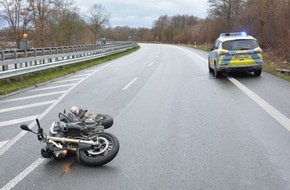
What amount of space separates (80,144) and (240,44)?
11.4m

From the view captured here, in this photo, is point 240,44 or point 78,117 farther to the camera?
point 240,44

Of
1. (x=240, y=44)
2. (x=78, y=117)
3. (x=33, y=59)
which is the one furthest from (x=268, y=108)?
(x=33, y=59)

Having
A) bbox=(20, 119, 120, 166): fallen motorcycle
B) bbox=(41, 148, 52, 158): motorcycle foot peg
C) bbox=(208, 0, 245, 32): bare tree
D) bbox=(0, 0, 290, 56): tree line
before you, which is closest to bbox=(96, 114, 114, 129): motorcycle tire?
bbox=(20, 119, 120, 166): fallen motorcycle

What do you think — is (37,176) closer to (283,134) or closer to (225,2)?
(283,134)

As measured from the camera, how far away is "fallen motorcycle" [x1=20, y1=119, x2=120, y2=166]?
17.2ft

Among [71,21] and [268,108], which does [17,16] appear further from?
[268,108]

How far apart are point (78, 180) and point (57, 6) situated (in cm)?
5798

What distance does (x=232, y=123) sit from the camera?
7477 millimetres

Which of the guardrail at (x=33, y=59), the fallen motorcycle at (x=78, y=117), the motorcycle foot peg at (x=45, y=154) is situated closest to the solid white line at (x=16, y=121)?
the fallen motorcycle at (x=78, y=117)

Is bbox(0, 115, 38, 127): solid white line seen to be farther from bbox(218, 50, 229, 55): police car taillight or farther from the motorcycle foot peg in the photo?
bbox(218, 50, 229, 55): police car taillight

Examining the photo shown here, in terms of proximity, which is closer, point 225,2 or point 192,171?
point 192,171

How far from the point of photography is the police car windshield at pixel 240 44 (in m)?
15.1

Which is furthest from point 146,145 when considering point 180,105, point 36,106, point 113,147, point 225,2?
point 225,2

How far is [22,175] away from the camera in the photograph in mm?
4965
